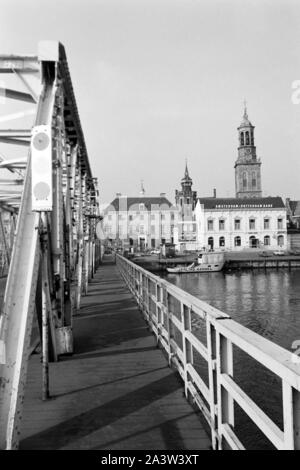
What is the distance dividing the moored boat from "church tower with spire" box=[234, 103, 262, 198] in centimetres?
4296

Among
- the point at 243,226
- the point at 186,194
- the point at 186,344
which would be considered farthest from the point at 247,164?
the point at 186,344

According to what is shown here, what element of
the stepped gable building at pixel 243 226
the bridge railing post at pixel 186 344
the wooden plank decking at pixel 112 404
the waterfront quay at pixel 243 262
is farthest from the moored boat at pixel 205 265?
the bridge railing post at pixel 186 344

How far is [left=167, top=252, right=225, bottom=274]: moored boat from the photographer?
5834 cm

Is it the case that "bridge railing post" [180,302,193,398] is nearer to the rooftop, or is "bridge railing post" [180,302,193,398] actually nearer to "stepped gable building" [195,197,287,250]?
"stepped gable building" [195,197,287,250]

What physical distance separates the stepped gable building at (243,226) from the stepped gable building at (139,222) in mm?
26218

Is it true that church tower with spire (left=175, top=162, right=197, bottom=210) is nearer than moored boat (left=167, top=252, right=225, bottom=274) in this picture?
No

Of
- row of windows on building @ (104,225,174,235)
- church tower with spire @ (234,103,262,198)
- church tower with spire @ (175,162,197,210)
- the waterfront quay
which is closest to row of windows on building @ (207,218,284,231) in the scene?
the waterfront quay

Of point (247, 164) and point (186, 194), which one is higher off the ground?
point (247, 164)

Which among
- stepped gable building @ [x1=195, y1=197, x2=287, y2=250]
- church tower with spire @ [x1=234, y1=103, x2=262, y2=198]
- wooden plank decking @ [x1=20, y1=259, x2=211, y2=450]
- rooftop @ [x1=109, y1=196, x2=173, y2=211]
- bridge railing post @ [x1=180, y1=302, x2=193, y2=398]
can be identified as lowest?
wooden plank decking @ [x1=20, y1=259, x2=211, y2=450]

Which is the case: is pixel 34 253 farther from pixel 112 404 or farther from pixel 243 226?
pixel 243 226

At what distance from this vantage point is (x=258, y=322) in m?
21.0

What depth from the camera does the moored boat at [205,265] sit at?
58344 mm

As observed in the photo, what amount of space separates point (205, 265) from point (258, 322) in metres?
39.1

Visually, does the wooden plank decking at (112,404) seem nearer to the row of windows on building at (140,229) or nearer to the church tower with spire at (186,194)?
the row of windows on building at (140,229)
